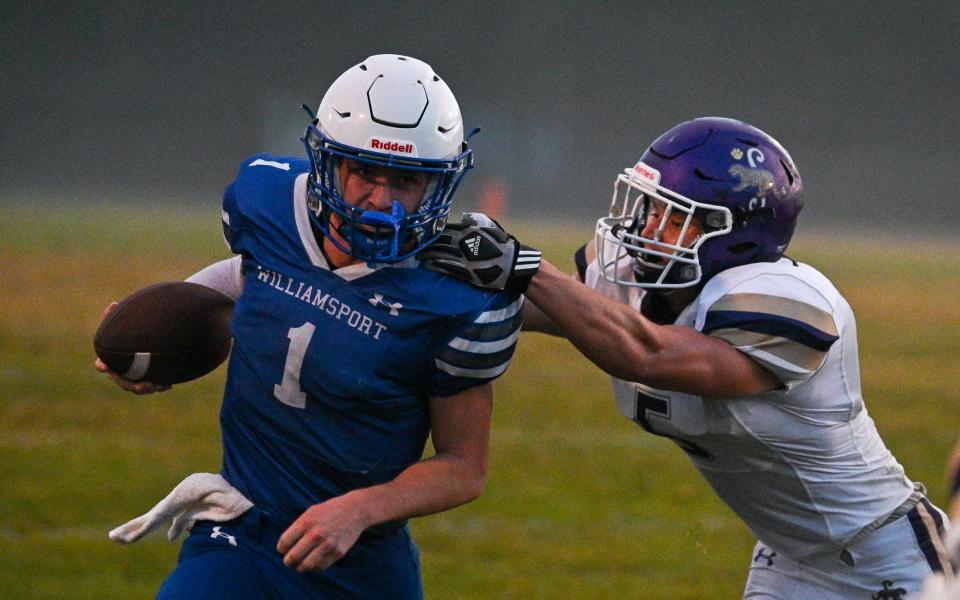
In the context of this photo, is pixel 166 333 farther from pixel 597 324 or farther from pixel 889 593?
pixel 889 593

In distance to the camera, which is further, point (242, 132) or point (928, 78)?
point (928, 78)

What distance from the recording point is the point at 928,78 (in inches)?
1264

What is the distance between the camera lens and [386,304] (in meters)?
2.61

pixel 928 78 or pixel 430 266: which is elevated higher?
pixel 430 266

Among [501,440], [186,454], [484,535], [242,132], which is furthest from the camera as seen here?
[242,132]

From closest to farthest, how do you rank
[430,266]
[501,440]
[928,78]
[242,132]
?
[430,266], [501,440], [242,132], [928,78]

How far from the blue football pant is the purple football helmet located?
820mm

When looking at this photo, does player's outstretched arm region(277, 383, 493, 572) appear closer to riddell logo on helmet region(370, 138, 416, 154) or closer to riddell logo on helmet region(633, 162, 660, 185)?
riddell logo on helmet region(370, 138, 416, 154)

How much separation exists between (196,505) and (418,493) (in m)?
0.49

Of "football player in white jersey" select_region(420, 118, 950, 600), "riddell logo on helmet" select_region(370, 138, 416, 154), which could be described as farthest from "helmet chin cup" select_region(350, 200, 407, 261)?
"football player in white jersey" select_region(420, 118, 950, 600)

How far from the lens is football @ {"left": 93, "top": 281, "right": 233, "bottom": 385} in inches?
116

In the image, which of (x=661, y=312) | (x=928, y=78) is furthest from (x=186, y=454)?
(x=928, y=78)

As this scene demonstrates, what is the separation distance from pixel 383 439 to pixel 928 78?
31853 millimetres

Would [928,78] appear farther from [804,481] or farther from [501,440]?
[804,481]
